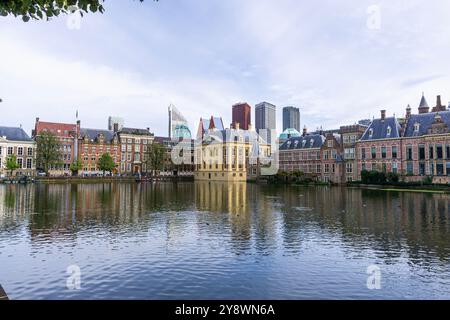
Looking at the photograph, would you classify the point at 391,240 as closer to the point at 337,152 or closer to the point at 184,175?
the point at 337,152

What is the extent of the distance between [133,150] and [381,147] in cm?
8173

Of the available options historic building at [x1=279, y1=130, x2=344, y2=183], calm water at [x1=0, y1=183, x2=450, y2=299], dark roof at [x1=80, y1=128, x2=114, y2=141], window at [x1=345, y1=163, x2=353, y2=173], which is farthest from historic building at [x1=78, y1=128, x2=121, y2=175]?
calm water at [x1=0, y1=183, x2=450, y2=299]

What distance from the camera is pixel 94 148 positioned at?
11231cm

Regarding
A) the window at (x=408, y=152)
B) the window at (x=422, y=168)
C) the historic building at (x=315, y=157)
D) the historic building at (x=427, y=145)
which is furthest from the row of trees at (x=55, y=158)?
the window at (x=422, y=168)

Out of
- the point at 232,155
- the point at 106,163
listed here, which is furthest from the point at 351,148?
the point at 106,163

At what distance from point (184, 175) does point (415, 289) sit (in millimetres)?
118790

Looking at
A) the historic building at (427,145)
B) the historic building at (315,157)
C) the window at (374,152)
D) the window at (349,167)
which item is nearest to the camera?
the historic building at (427,145)

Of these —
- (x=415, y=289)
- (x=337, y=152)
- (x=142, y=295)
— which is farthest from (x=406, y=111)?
(x=142, y=295)

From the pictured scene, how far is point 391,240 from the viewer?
1861 centimetres

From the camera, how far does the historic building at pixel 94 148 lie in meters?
110

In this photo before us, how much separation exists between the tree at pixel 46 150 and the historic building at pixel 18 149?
6.04 metres

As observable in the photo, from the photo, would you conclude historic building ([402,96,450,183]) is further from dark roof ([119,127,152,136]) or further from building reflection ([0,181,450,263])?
dark roof ([119,127,152,136])

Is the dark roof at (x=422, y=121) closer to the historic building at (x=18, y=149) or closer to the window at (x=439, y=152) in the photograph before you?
the window at (x=439, y=152)

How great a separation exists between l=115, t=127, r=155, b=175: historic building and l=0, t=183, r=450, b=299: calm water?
93828mm
